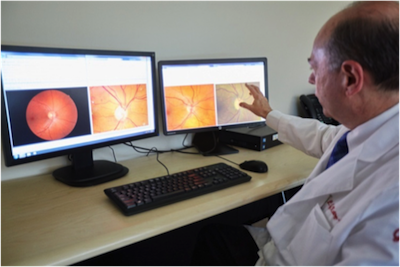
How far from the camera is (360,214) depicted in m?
0.72

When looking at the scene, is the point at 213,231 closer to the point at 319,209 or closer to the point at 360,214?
the point at 319,209

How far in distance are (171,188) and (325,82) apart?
586 mm

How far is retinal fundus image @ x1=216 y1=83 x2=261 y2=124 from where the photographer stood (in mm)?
1559

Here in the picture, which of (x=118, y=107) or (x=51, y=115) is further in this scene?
(x=118, y=107)

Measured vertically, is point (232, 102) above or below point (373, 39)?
below

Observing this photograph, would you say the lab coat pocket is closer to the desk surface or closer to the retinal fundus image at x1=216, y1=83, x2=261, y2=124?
the desk surface

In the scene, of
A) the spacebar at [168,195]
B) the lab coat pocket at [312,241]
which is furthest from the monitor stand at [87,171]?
the lab coat pocket at [312,241]

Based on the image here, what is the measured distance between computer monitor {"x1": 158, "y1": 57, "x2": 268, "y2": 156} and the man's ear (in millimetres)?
797

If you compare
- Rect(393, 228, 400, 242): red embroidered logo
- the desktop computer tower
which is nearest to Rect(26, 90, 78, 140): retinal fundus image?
the desktop computer tower

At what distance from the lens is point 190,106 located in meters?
1.50

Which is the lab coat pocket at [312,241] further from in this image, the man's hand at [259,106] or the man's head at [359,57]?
the man's hand at [259,106]

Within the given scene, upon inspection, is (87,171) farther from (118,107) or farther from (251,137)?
(251,137)

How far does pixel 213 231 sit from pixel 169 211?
0.32 metres

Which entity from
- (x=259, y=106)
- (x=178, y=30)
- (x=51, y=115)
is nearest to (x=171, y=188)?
(x=51, y=115)
